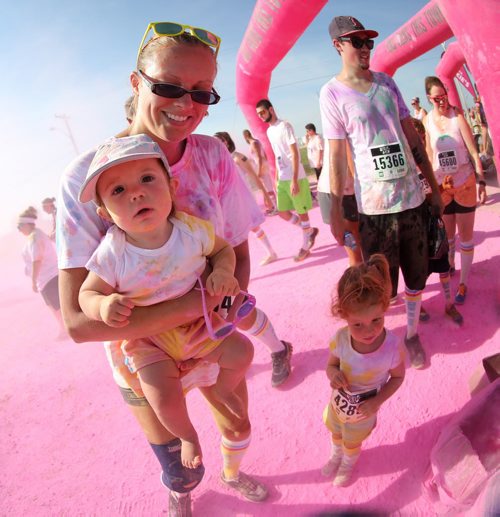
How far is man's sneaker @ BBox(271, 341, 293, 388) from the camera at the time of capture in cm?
287

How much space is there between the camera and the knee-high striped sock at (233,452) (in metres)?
1.92

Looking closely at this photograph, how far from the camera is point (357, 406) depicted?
1.74 m

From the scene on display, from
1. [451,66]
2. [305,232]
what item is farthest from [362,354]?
[451,66]

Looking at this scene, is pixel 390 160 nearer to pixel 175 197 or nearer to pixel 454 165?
pixel 454 165

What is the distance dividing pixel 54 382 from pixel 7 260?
13.6m

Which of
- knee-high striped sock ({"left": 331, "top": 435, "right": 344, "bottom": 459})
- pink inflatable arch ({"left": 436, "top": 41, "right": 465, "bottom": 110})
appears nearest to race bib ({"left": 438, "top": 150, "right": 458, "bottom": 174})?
knee-high striped sock ({"left": 331, "top": 435, "right": 344, "bottom": 459})

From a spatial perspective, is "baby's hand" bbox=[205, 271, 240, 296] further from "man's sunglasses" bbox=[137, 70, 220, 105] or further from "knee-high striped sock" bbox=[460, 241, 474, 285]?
"knee-high striped sock" bbox=[460, 241, 474, 285]

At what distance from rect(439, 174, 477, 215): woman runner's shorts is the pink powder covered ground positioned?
709mm

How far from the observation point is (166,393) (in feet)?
4.56

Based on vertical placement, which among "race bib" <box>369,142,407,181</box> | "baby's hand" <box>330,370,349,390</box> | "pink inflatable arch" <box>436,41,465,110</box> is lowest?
"baby's hand" <box>330,370,349,390</box>

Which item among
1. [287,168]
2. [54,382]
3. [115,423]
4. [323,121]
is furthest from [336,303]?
[287,168]

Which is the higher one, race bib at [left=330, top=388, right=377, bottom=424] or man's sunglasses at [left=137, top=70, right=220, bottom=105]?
man's sunglasses at [left=137, top=70, right=220, bottom=105]

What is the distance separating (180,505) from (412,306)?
1.96 m

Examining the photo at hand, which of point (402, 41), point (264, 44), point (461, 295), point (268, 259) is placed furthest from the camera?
point (402, 41)
